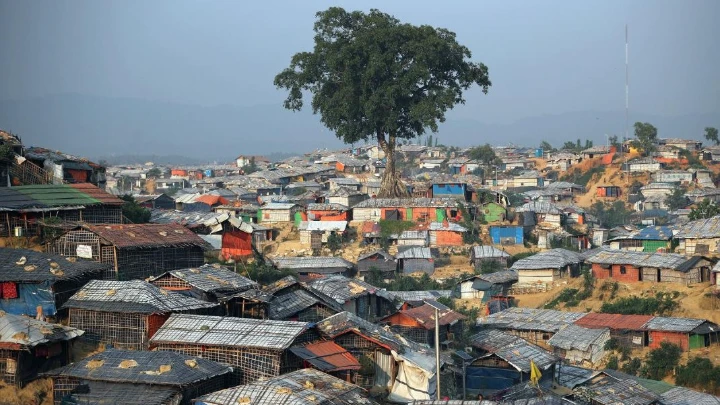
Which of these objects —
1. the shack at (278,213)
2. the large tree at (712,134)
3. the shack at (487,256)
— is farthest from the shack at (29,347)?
the large tree at (712,134)

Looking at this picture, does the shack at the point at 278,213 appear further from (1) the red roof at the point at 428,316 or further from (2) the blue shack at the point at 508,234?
(1) the red roof at the point at 428,316

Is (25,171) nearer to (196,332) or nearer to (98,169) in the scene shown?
(98,169)

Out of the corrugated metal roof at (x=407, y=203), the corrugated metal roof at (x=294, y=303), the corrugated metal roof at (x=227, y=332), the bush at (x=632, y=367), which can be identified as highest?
the corrugated metal roof at (x=407, y=203)

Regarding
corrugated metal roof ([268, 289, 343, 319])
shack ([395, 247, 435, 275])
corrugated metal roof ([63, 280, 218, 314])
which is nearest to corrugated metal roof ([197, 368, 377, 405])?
corrugated metal roof ([63, 280, 218, 314])

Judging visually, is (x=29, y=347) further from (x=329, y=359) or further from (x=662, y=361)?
(x=662, y=361)

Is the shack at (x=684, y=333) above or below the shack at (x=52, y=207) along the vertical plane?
below

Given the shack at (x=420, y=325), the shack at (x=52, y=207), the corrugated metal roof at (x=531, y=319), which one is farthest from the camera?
the corrugated metal roof at (x=531, y=319)

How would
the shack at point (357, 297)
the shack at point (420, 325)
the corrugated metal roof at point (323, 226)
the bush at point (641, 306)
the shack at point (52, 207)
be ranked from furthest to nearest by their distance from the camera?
1. the corrugated metal roof at point (323, 226)
2. the bush at point (641, 306)
3. the shack at point (357, 297)
4. the shack at point (420, 325)
5. the shack at point (52, 207)
